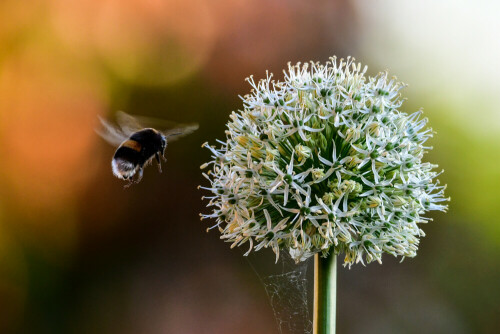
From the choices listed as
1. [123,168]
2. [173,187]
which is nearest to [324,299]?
[123,168]

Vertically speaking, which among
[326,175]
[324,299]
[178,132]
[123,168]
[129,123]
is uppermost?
[129,123]

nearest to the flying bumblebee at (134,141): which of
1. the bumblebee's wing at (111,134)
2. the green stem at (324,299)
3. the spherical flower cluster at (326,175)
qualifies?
the bumblebee's wing at (111,134)

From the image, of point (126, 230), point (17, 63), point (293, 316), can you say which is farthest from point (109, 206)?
point (293, 316)

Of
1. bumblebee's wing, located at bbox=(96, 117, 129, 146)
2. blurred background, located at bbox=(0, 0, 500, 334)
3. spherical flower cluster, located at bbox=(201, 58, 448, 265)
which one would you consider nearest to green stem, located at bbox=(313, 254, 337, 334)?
spherical flower cluster, located at bbox=(201, 58, 448, 265)

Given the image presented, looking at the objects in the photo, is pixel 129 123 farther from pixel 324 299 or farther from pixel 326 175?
pixel 324 299

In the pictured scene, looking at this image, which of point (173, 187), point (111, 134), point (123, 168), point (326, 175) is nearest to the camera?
point (326, 175)

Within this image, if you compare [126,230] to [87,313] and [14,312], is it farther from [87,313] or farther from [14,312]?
[14,312]

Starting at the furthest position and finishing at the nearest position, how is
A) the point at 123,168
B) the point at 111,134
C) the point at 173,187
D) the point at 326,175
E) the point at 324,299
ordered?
the point at 173,187 → the point at 111,134 → the point at 123,168 → the point at 326,175 → the point at 324,299
